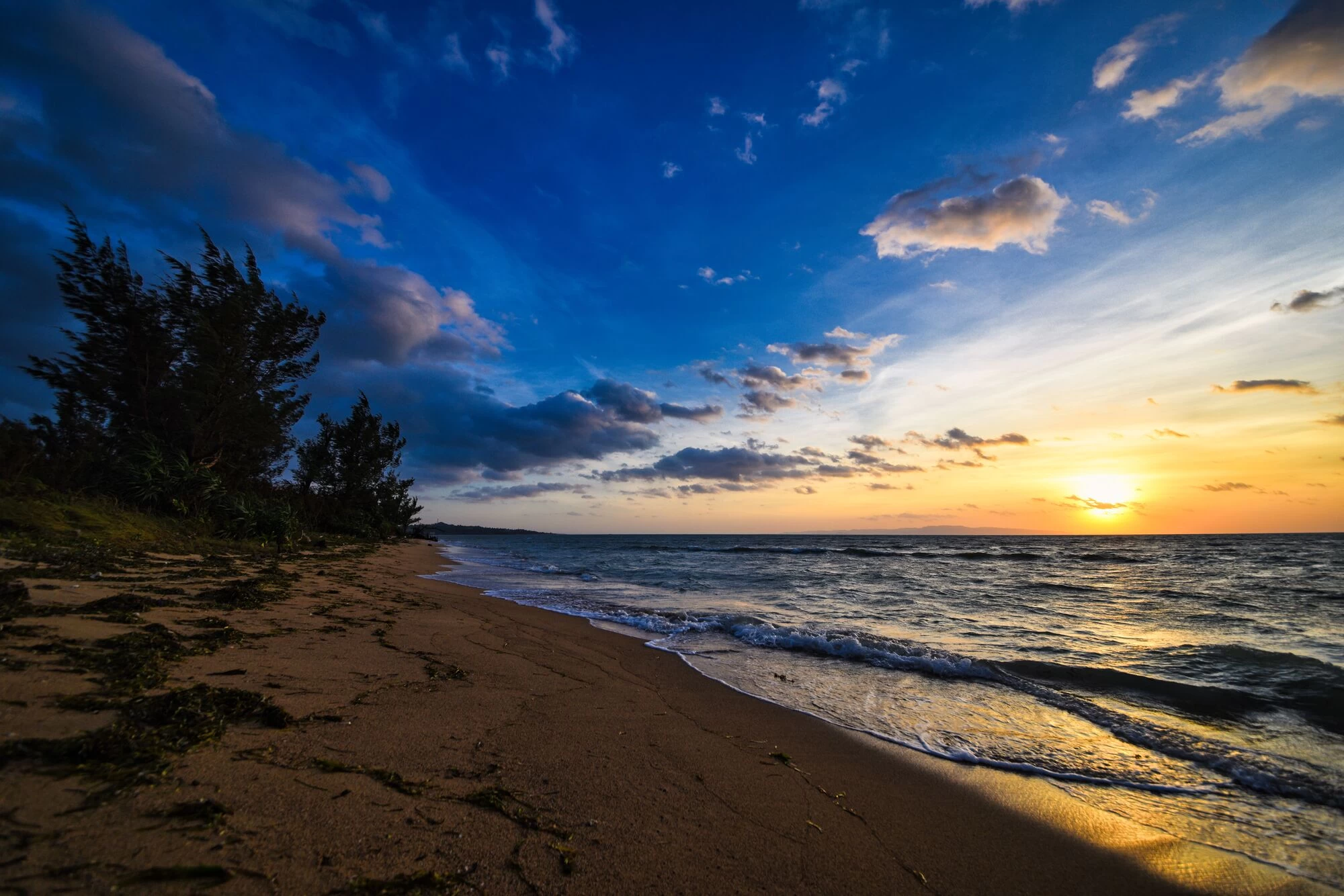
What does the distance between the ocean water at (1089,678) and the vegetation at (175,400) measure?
9.90 m

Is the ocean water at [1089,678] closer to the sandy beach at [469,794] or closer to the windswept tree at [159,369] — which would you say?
the sandy beach at [469,794]

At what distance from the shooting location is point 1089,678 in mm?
7355

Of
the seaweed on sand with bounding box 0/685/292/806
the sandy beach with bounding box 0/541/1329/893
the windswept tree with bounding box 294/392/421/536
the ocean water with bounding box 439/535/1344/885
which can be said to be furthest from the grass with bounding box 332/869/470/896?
the windswept tree with bounding box 294/392/421/536

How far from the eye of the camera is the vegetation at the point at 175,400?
15.7 metres

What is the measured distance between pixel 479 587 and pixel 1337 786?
55.2ft

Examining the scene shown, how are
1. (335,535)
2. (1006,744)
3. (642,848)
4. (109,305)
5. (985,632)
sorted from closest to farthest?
(642,848) → (1006,744) → (985,632) → (109,305) → (335,535)

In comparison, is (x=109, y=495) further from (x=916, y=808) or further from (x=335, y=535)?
(x=916, y=808)

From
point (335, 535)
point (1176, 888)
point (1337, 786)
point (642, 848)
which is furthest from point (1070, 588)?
point (335, 535)

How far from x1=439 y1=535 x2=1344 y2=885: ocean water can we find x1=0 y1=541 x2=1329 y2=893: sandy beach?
653mm

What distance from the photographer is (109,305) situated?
62.5ft

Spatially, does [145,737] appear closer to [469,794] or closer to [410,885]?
[469,794]

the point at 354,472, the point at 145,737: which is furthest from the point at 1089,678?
the point at 354,472

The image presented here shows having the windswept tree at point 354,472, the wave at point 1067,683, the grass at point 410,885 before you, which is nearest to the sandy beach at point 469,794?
the grass at point 410,885

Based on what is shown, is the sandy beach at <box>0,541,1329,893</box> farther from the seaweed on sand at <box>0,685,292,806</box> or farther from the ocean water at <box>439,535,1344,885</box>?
the ocean water at <box>439,535,1344,885</box>
